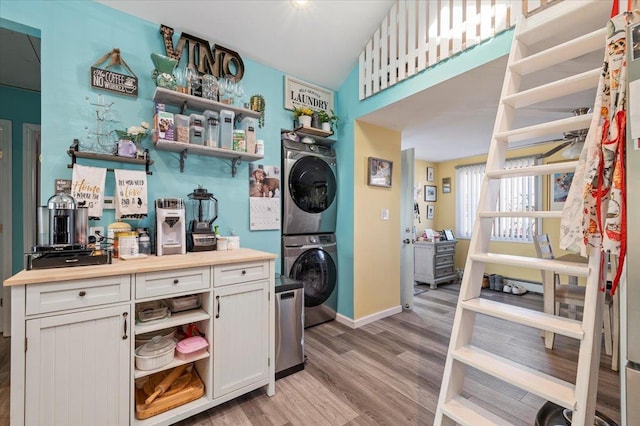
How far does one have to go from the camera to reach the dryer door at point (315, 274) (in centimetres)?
290

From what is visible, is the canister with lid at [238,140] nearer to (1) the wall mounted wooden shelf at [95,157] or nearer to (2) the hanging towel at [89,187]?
(1) the wall mounted wooden shelf at [95,157]

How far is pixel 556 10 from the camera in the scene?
1624 mm

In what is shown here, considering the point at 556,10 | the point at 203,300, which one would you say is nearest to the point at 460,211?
the point at 556,10

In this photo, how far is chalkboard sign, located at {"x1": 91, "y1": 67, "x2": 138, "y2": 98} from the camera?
1883mm

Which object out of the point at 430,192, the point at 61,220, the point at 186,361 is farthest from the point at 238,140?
the point at 430,192

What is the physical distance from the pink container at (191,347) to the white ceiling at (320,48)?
2.35 meters

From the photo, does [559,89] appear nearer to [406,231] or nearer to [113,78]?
[406,231]

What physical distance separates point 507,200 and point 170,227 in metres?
5.12

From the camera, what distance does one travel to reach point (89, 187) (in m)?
1.81

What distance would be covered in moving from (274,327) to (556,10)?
267cm

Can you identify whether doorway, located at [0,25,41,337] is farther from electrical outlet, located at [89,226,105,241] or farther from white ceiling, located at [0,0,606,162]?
electrical outlet, located at [89,226,105,241]

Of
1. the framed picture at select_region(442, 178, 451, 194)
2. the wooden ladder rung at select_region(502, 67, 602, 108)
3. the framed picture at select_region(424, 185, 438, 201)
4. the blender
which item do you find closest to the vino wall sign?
the blender

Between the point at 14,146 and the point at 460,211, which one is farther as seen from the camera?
the point at 460,211

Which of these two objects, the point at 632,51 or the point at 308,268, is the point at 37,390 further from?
the point at 632,51
